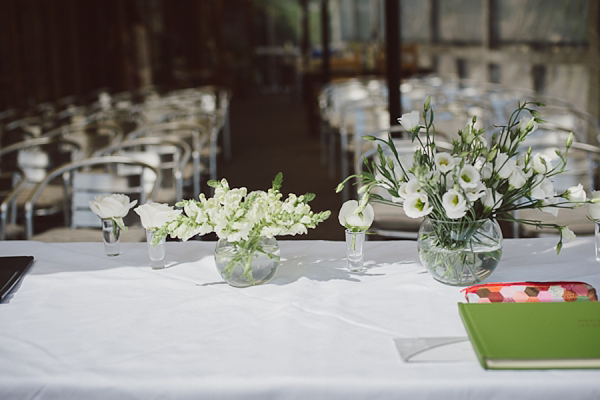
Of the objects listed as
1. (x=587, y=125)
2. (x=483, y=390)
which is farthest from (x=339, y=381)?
(x=587, y=125)

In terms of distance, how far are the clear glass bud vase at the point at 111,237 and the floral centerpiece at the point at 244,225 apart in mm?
303

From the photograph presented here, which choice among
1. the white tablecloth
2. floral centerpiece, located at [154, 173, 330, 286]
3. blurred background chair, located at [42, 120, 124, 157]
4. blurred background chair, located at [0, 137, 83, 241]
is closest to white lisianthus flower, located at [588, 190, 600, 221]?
the white tablecloth

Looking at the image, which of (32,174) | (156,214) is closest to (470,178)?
(156,214)

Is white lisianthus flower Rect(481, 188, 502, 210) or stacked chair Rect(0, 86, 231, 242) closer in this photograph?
white lisianthus flower Rect(481, 188, 502, 210)

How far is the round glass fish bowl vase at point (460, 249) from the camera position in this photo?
1.73 metres

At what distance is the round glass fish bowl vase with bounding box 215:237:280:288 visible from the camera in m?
1.79

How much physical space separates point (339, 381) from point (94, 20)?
9831 millimetres

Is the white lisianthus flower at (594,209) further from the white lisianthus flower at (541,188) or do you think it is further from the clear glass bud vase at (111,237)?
the clear glass bud vase at (111,237)

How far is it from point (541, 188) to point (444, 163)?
0.24 meters

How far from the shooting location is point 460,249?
175 cm

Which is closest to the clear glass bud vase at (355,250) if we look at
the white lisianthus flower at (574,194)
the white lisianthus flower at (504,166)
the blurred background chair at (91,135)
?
the white lisianthus flower at (504,166)

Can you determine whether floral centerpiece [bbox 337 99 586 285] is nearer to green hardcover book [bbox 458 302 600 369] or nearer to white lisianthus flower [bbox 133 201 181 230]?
green hardcover book [bbox 458 302 600 369]

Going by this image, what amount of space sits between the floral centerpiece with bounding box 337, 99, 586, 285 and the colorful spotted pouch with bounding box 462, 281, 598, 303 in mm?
104

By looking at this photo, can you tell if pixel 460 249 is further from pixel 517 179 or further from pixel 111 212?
pixel 111 212
